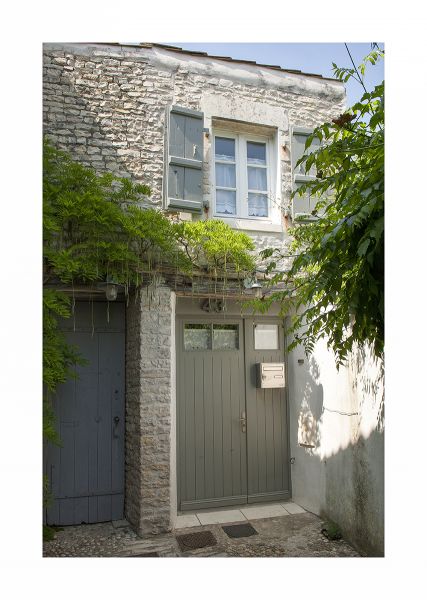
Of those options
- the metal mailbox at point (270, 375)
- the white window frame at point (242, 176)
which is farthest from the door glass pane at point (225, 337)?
the white window frame at point (242, 176)

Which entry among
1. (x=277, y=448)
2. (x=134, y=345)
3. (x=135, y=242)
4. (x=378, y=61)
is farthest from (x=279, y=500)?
(x=378, y=61)

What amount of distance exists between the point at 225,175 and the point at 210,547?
3357 mm

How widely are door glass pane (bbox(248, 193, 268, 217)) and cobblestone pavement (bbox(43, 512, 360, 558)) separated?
2938mm

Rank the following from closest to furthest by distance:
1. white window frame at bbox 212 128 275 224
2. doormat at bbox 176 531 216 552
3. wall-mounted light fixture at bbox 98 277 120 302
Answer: doormat at bbox 176 531 216 552
wall-mounted light fixture at bbox 98 277 120 302
white window frame at bbox 212 128 275 224

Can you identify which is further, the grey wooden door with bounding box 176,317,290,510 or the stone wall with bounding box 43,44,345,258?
the grey wooden door with bounding box 176,317,290,510

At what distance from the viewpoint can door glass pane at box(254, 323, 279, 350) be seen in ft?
16.1

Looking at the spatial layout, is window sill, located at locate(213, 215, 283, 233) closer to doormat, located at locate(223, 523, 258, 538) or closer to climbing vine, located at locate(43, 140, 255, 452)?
climbing vine, located at locate(43, 140, 255, 452)

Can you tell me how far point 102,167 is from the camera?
4.09 m

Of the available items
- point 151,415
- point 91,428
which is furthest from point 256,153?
point 91,428

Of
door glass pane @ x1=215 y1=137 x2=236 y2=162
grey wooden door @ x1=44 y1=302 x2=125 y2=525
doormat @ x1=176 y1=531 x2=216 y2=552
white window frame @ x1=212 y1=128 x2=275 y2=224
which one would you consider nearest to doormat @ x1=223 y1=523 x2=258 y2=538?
doormat @ x1=176 y1=531 x2=216 y2=552

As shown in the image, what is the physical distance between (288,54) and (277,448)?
12.0ft

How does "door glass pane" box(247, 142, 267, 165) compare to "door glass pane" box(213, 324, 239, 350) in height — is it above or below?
above

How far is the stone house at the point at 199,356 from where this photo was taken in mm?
3930
